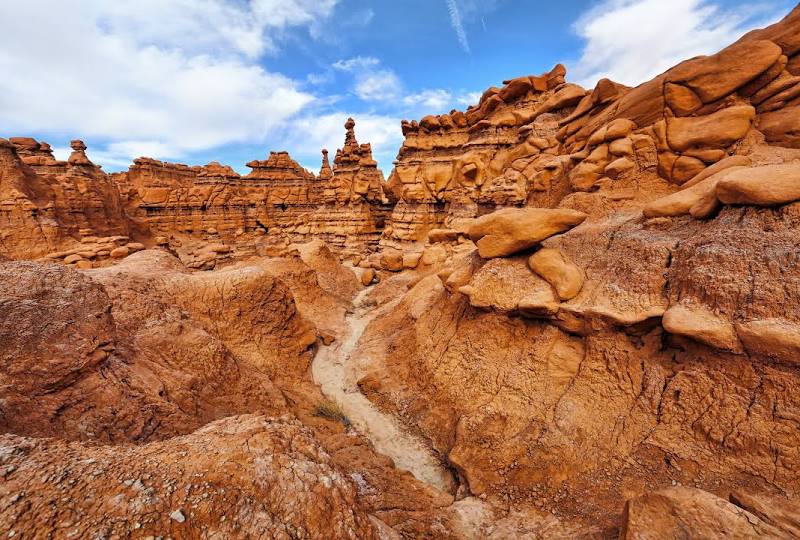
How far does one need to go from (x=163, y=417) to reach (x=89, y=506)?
8.78 ft

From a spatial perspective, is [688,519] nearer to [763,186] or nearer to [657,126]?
[763,186]

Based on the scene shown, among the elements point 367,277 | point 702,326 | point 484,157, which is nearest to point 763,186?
point 702,326

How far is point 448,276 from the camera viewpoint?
9.55m

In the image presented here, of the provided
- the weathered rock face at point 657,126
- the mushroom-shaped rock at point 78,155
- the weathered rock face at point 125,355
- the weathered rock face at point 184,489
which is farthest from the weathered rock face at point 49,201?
the weathered rock face at point 657,126

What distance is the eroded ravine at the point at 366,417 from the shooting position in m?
6.75

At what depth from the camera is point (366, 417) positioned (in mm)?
8375

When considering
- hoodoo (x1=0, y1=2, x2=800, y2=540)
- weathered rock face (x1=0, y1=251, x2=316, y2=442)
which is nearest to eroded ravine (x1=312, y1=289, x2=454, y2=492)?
hoodoo (x1=0, y1=2, x2=800, y2=540)

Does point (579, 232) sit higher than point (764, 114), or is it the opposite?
point (764, 114)

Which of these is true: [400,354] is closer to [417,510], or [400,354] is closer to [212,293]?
[417,510]

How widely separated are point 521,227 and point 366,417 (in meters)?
6.18

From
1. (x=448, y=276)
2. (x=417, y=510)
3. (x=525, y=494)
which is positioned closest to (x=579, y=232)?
(x=448, y=276)

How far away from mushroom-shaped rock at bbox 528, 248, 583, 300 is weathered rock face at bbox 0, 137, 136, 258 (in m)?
24.6

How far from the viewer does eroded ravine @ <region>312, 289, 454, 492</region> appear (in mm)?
6746

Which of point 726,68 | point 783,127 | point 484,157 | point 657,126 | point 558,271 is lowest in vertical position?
point 558,271
